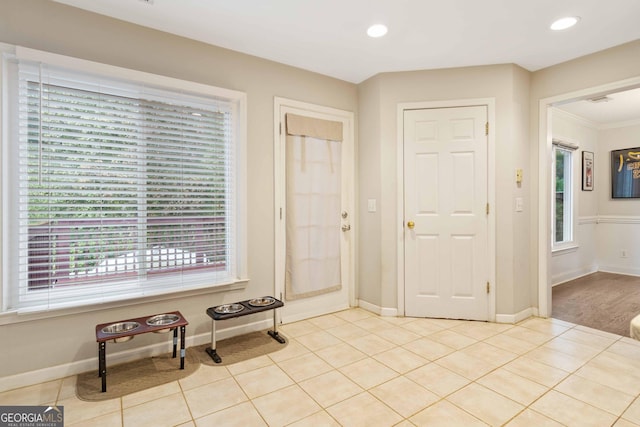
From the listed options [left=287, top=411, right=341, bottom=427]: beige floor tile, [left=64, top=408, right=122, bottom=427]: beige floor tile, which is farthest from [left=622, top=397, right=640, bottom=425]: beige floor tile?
[left=64, top=408, right=122, bottom=427]: beige floor tile

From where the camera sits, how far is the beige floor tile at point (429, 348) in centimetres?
255

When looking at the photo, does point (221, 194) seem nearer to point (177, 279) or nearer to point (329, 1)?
point (177, 279)

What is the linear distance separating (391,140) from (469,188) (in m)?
0.92

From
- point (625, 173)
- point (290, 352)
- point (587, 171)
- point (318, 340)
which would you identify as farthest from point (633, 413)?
point (625, 173)

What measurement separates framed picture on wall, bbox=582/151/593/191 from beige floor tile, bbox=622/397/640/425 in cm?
446

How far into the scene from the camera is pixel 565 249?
16.3 feet

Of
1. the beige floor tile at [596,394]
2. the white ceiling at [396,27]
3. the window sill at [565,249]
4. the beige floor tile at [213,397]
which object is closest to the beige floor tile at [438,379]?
the beige floor tile at [596,394]

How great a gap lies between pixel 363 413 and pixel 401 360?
720mm

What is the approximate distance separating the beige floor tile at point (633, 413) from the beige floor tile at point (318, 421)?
1602mm

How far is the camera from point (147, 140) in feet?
8.32

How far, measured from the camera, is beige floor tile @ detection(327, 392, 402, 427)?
178 cm

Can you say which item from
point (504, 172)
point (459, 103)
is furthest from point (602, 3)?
point (504, 172)

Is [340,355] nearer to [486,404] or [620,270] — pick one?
[486,404]

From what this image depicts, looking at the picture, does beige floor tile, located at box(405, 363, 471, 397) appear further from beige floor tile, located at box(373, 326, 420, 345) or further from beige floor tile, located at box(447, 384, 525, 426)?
beige floor tile, located at box(373, 326, 420, 345)
